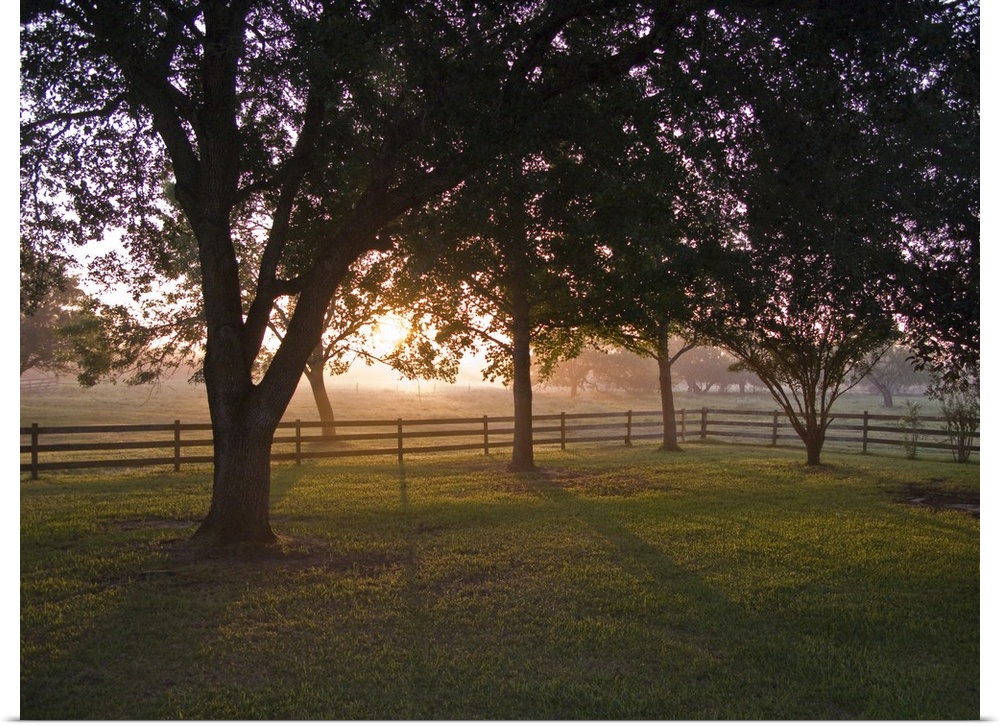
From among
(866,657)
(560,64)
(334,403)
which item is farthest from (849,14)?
(334,403)

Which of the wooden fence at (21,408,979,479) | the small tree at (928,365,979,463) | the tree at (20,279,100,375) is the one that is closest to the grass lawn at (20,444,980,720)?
the wooden fence at (21,408,979,479)

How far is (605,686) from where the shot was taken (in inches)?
204

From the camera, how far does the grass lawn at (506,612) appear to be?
198 inches

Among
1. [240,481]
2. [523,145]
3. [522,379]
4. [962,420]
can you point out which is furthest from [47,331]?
[962,420]

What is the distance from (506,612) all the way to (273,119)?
25.7 feet

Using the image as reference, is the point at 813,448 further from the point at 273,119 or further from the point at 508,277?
A: the point at 273,119

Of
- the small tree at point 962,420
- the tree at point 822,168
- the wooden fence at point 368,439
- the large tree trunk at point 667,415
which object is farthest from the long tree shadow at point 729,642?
the large tree trunk at point 667,415

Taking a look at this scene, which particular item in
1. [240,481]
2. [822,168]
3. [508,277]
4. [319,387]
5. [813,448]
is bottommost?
[813,448]

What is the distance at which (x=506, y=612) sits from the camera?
6.79 meters

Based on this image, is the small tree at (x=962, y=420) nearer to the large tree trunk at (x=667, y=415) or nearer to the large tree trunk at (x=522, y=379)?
the large tree trunk at (x=667, y=415)

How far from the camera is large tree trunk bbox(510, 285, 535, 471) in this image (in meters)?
18.8

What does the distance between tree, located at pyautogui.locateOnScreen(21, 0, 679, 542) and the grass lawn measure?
1826 millimetres

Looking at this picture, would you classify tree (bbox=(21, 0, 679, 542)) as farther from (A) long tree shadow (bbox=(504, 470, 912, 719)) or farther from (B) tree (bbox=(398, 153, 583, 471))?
(A) long tree shadow (bbox=(504, 470, 912, 719))

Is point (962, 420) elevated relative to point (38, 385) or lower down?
lower down
